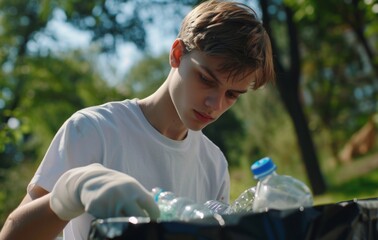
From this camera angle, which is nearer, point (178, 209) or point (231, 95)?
point (178, 209)

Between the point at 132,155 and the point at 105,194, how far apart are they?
2.24 feet

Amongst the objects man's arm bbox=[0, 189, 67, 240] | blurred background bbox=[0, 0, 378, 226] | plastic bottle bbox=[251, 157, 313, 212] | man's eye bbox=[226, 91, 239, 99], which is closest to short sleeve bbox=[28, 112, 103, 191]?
man's arm bbox=[0, 189, 67, 240]

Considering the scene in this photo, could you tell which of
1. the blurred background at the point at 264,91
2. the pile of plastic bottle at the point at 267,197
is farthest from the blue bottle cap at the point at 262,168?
the blurred background at the point at 264,91

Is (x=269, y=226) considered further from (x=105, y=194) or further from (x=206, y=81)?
(x=206, y=81)

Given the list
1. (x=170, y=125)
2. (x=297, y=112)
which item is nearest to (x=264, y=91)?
(x=297, y=112)

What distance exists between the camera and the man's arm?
5.16 feet

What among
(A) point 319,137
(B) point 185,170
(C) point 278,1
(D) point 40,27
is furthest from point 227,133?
(B) point 185,170

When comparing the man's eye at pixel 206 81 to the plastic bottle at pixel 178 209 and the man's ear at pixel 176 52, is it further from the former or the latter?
the plastic bottle at pixel 178 209

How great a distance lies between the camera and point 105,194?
133 cm

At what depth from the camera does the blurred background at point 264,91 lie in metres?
11.5

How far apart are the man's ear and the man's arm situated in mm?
673

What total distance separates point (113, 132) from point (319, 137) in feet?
60.1

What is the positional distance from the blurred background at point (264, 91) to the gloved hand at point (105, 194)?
8038mm

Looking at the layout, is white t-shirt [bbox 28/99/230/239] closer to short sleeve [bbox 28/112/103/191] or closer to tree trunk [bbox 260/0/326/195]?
short sleeve [bbox 28/112/103/191]
